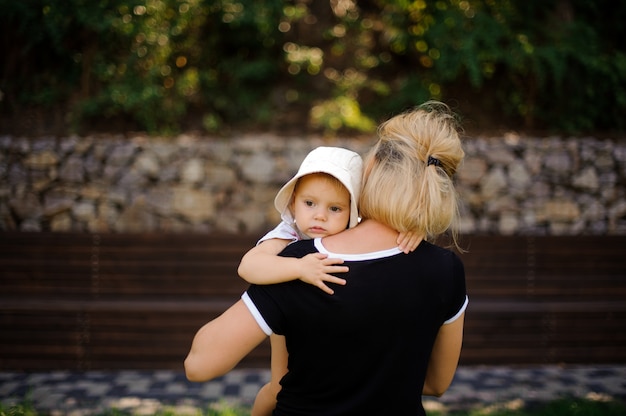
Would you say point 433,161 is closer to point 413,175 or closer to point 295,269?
point 413,175

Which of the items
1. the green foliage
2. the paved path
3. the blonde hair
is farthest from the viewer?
the green foliage

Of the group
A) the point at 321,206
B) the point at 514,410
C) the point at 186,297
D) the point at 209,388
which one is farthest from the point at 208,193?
the point at 321,206

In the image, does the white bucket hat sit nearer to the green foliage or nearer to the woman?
the woman

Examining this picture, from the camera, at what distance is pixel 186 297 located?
187 inches

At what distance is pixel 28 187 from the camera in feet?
16.3

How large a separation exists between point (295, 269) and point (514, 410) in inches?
116

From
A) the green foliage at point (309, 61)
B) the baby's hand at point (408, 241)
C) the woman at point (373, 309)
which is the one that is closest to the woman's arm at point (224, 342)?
the woman at point (373, 309)

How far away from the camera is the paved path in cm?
380

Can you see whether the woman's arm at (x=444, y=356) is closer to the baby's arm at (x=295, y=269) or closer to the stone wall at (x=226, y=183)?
the baby's arm at (x=295, y=269)

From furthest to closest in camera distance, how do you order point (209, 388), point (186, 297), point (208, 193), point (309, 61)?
point (309, 61) → point (208, 193) → point (186, 297) → point (209, 388)

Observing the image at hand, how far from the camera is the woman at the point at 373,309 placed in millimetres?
1333

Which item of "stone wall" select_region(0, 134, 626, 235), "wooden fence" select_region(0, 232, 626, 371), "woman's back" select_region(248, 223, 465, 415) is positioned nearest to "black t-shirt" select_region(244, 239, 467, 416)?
"woman's back" select_region(248, 223, 465, 415)

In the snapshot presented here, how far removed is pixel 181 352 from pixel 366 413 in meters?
3.51

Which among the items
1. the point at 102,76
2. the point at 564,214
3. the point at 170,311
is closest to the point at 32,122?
the point at 102,76
